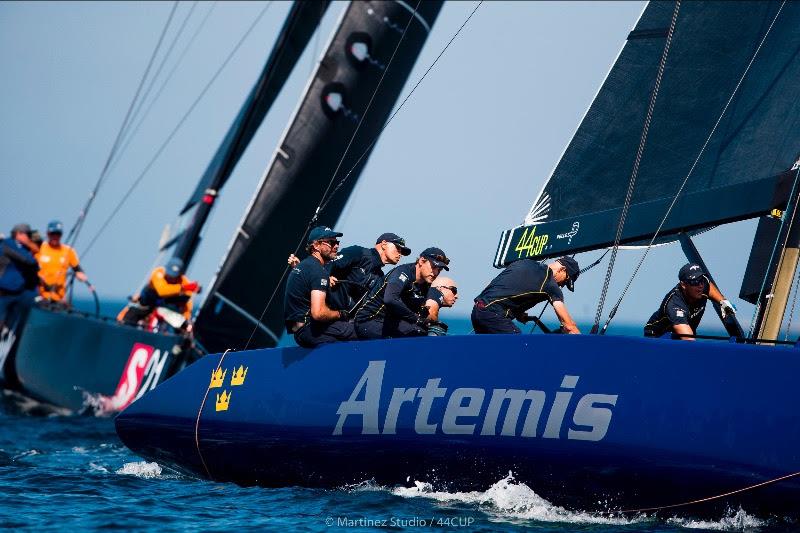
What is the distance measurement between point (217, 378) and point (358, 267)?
1196 mm

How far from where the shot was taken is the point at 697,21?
331 inches

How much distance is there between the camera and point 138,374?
13.8 m

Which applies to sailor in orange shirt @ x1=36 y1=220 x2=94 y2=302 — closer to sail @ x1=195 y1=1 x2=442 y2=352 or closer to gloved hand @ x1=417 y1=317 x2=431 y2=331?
sail @ x1=195 y1=1 x2=442 y2=352

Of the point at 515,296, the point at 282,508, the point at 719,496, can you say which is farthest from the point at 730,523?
the point at 282,508

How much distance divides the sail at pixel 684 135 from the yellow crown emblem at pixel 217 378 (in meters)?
1.98

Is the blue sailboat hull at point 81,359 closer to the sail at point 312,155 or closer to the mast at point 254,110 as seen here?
the sail at point 312,155

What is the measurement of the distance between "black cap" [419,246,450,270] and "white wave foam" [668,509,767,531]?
2.10 metres

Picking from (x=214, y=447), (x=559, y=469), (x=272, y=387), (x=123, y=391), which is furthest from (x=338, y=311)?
(x=123, y=391)

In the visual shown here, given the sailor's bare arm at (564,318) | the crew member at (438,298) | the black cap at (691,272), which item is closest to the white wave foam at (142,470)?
the crew member at (438,298)

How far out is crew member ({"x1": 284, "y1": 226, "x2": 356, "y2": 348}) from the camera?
825 centimetres

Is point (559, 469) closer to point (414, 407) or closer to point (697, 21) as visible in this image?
point (414, 407)

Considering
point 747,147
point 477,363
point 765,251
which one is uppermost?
point 747,147

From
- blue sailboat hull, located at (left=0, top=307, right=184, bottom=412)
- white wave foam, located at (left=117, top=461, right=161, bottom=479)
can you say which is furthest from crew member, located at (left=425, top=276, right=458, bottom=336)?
blue sailboat hull, located at (left=0, top=307, right=184, bottom=412)

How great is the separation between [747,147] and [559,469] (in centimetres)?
217
